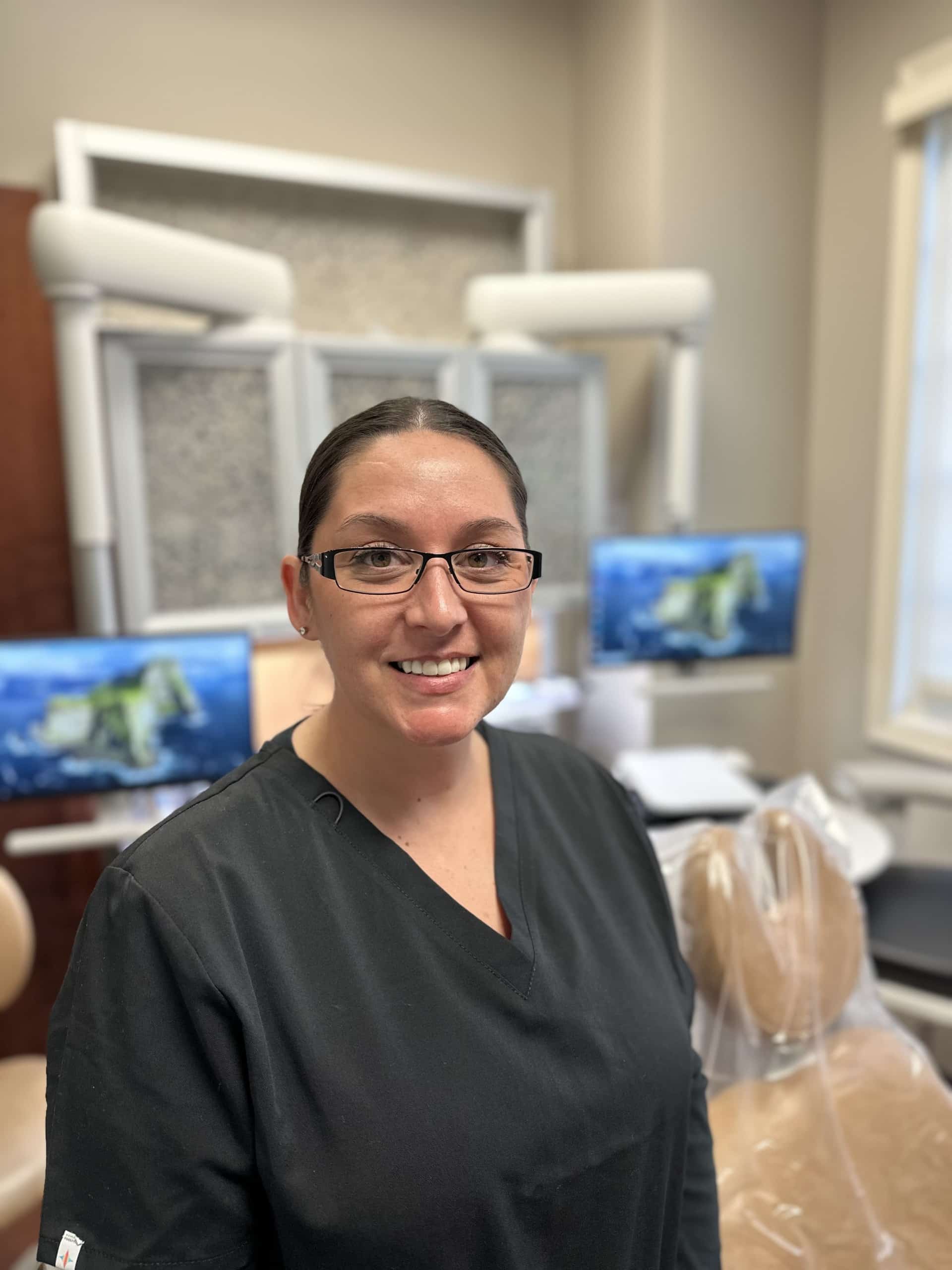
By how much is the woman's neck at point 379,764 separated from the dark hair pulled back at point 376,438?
0.14m

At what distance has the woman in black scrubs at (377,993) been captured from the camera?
0.58m

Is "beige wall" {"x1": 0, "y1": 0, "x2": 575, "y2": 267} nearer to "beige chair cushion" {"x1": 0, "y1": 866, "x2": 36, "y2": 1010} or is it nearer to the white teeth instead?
"beige chair cushion" {"x1": 0, "y1": 866, "x2": 36, "y2": 1010}

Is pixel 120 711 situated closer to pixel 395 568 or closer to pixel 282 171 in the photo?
pixel 395 568

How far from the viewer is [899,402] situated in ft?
7.51

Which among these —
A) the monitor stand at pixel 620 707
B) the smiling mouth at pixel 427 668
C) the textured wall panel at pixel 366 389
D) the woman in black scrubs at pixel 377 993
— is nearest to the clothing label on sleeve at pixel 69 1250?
the woman in black scrubs at pixel 377 993

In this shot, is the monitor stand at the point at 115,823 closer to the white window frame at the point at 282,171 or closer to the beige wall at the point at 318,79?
the white window frame at the point at 282,171

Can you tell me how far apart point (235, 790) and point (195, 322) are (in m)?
1.90

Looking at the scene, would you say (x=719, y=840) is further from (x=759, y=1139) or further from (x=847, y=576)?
(x=847, y=576)

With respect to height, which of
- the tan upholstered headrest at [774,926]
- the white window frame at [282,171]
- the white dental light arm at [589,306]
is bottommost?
the tan upholstered headrest at [774,926]

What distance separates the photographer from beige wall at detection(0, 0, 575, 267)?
2035 millimetres

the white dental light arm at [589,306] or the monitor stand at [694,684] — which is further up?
the white dental light arm at [589,306]

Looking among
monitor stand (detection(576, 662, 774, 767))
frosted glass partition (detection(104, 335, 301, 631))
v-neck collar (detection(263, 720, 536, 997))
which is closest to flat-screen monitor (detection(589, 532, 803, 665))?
monitor stand (detection(576, 662, 774, 767))

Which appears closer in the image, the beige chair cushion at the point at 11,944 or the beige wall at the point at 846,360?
the beige chair cushion at the point at 11,944

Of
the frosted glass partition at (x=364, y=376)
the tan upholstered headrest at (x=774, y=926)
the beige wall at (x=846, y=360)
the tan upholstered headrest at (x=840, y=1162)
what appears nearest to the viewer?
the tan upholstered headrest at (x=840, y=1162)
